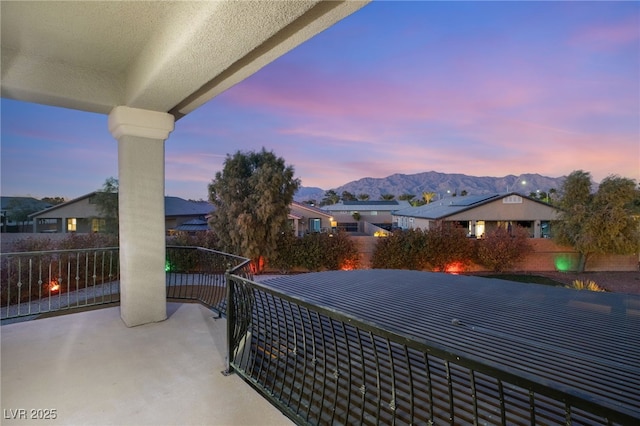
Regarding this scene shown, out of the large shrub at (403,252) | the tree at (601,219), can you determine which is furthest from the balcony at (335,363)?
the tree at (601,219)

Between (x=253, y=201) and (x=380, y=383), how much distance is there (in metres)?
10.5

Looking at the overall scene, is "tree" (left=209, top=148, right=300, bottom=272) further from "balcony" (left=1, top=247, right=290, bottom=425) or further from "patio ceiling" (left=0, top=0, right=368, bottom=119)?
"patio ceiling" (left=0, top=0, right=368, bottom=119)

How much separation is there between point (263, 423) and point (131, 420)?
816 mm

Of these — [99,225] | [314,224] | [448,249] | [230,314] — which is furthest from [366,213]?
[230,314]

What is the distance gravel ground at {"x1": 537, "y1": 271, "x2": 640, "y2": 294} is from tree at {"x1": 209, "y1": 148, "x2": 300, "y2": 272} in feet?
38.1

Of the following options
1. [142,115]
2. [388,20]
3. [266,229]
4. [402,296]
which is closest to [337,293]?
[402,296]

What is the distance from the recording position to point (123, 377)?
2275mm

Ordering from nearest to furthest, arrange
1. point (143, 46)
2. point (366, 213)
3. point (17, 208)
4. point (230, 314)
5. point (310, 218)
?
1. point (230, 314)
2. point (143, 46)
3. point (17, 208)
4. point (310, 218)
5. point (366, 213)

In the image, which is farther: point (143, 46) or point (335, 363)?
point (143, 46)

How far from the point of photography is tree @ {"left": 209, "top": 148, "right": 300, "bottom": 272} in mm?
11187

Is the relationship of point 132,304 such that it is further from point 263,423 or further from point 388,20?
point 388,20

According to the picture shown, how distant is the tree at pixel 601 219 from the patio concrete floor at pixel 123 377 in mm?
15785

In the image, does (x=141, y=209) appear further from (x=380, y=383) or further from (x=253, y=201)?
(x=253, y=201)

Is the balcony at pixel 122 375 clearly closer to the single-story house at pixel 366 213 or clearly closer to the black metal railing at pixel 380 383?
the black metal railing at pixel 380 383
